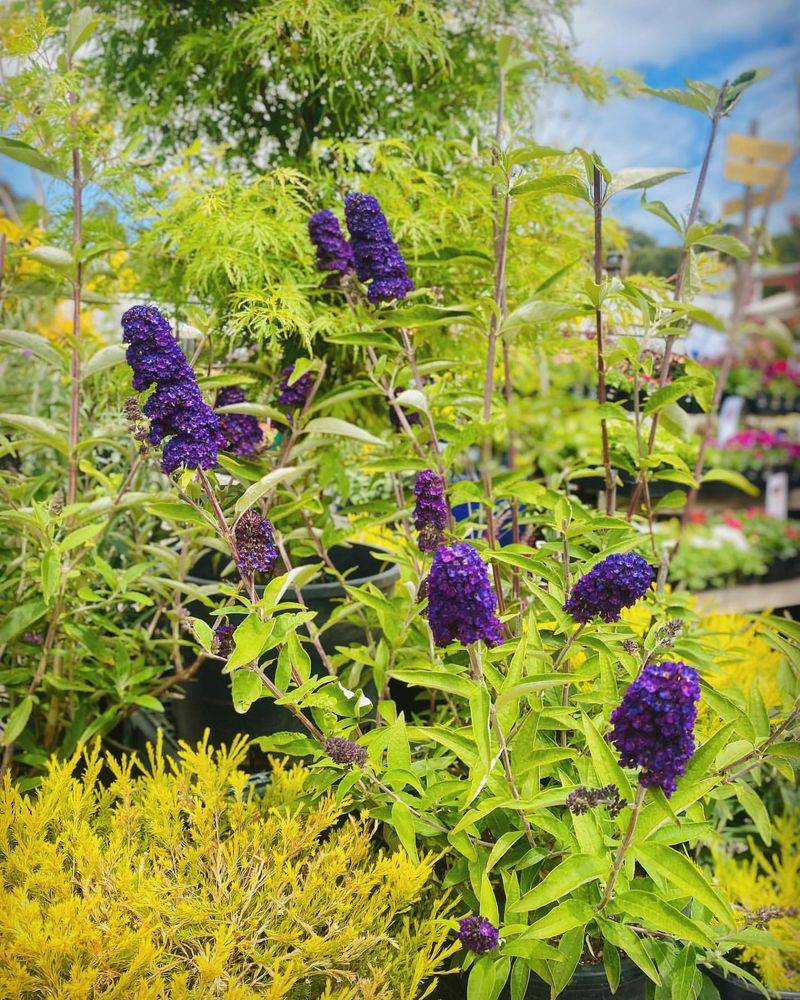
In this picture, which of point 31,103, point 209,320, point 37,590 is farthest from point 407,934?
point 31,103

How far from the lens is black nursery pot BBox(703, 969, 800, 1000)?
1.25 metres

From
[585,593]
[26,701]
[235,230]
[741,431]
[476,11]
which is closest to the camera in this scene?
[585,593]

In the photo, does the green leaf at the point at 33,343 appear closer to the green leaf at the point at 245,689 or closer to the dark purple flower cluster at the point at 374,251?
the dark purple flower cluster at the point at 374,251

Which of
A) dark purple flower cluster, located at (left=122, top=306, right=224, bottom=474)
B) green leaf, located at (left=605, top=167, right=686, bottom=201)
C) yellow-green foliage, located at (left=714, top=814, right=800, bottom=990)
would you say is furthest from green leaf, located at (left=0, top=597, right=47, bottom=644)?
yellow-green foliage, located at (left=714, top=814, right=800, bottom=990)

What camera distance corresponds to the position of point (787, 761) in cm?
110

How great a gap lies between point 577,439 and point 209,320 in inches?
89.2

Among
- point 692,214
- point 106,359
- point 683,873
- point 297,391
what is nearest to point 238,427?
point 297,391

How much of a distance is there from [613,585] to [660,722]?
0.21 metres

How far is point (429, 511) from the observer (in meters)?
1.15

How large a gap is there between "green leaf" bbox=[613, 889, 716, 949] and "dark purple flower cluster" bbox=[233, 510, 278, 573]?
0.61 metres

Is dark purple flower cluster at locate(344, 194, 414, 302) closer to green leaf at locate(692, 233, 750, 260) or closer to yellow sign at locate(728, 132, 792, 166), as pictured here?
green leaf at locate(692, 233, 750, 260)

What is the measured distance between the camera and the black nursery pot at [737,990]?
1.25m

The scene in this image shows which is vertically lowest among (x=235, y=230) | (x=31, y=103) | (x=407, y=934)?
(x=407, y=934)

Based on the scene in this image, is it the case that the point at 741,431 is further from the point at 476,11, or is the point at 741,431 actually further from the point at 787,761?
the point at 787,761
